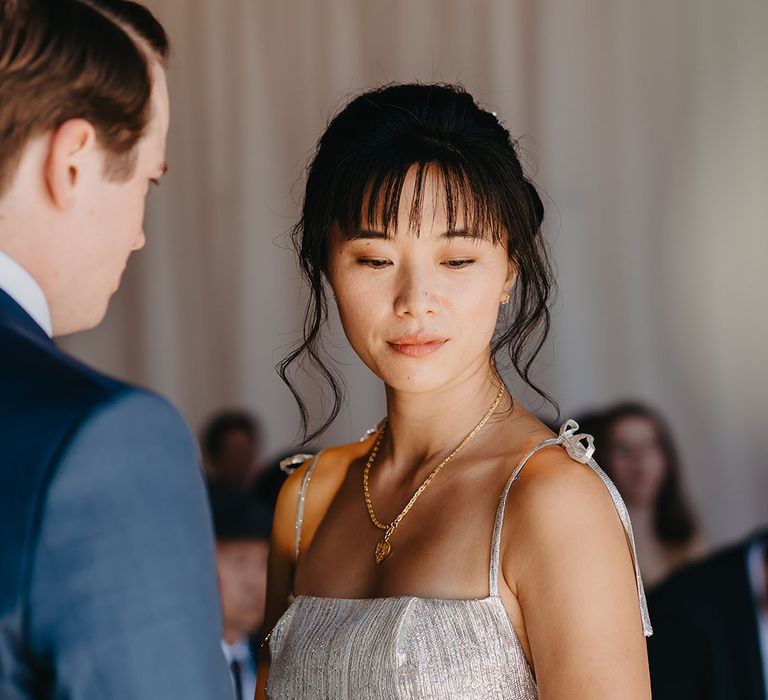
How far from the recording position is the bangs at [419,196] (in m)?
1.92

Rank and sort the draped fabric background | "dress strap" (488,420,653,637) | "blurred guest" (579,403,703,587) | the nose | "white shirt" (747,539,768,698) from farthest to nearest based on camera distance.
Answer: the draped fabric background → "blurred guest" (579,403,703,587) → "white shirt" (747,539,768,698) → the nose → "dress strap" (488,420,653,637)

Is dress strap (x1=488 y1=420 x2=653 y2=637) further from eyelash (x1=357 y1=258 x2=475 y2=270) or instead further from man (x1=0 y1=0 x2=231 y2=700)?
man (x1=0 y1=0 x2=231 y2=700)

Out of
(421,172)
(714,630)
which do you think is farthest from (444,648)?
(714,630)

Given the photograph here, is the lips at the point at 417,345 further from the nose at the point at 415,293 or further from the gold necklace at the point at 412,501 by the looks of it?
the gold necklace at the point at 412,501

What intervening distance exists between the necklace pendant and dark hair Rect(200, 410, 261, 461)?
5.14 meters

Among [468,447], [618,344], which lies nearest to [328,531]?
[468,447]

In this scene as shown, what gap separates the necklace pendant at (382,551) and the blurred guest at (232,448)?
194 inches

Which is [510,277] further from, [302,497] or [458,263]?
[302,497]

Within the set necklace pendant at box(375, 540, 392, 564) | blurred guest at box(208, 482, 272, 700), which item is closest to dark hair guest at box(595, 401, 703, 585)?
blurred guest at box(208, 482, 272, 700)

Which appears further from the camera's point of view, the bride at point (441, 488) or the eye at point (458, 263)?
the eye at point (458, 263)

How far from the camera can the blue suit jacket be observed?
44.7 inches

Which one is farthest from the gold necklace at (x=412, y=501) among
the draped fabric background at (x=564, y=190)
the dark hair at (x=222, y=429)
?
the dark hair at (x=222, y=429)

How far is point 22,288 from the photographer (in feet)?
4.21

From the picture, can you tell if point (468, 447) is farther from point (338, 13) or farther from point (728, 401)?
point (338, 13)
